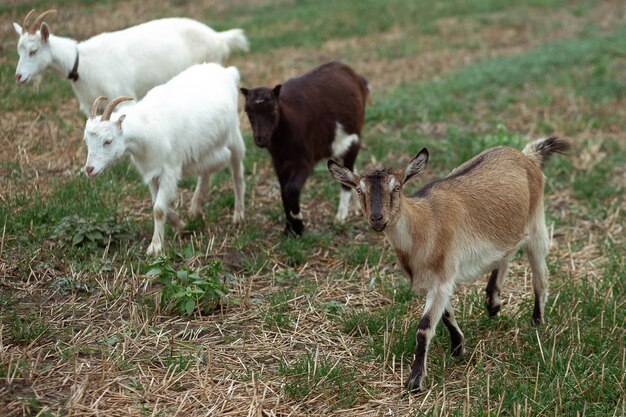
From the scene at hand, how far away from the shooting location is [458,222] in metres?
5.24

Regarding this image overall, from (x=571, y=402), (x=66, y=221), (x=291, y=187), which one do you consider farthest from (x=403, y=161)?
(x=571, y=402)

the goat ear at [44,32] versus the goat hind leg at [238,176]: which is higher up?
the goat ear at [44,32]

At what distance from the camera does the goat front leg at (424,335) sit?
4.88 metres

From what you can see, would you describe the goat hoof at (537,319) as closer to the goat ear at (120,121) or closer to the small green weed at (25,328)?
the small green weed at (25,328)

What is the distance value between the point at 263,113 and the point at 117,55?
8.50ft

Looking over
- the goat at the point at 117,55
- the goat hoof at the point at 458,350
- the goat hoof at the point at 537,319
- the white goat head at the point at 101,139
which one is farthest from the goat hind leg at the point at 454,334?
the goat at the point at 117,55

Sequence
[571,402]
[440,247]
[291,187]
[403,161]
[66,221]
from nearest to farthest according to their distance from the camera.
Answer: [571,402]
[440,247]
[66,221]
[291,187]
[403,161]

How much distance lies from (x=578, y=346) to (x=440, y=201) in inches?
50.3

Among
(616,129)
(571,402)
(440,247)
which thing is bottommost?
(616,129)

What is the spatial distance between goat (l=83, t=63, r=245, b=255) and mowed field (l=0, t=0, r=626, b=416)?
1.13 feet

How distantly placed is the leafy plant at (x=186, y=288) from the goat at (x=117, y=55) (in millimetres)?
3071

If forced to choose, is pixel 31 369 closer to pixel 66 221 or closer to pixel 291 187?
pixel 66 221

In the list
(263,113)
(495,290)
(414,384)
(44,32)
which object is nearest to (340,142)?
(263,113)

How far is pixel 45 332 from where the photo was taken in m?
5.19
